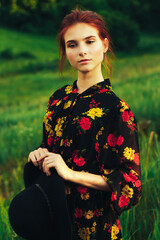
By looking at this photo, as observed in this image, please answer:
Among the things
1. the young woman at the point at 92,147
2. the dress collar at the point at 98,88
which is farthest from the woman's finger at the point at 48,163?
the dress collar at the point at 98,88

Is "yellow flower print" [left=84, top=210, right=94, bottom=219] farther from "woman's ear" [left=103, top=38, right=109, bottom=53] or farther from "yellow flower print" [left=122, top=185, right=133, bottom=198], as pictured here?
"woman's ear" [left=103, top=38, right=109, bottom=53]

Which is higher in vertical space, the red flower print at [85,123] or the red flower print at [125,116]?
the red flower print at [125,116]

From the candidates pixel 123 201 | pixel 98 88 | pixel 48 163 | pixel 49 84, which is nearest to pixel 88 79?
pixel 98 88

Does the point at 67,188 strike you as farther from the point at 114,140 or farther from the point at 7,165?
the point at 7,165

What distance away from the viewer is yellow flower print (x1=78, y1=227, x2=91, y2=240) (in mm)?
1296

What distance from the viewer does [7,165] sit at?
166 inches

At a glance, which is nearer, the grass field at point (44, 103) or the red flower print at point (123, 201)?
the red flower print at point (123, 201)

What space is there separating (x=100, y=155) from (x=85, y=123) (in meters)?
0.13

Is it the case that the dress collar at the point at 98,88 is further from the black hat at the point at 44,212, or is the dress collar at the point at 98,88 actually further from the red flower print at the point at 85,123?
the black hat at the point at 44,212

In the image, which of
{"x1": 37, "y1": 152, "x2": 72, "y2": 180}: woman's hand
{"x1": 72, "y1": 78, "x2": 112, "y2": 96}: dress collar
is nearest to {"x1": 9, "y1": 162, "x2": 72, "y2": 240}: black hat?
{"x1": 37, "y1": 152, "x2": 72, "y2": 180}: woman's hand

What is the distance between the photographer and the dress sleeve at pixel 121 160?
1.21m

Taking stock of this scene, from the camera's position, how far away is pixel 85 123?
129 centimetres

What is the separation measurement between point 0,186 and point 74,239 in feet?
9.89

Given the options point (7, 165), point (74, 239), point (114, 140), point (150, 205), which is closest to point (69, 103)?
point (114, 140)
